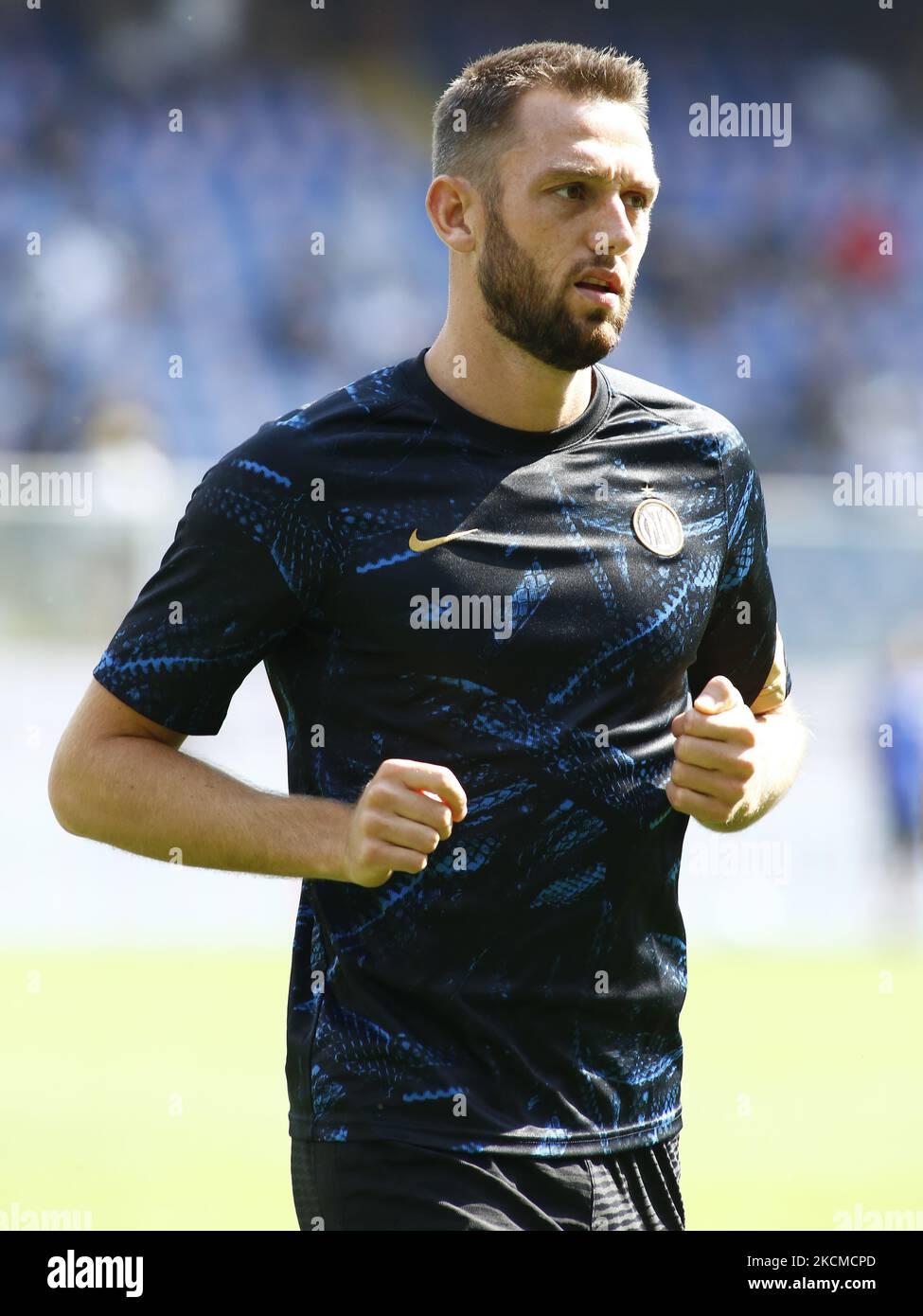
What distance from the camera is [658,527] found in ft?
9.36

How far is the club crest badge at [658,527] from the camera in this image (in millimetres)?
2828

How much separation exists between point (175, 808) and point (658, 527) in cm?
88

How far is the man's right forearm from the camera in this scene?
Answer: 2635mm

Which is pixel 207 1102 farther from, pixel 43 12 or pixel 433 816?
pixel 43 12

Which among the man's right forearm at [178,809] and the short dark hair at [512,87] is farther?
the short dark hair at [512,87]

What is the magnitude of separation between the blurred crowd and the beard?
11.7 metres

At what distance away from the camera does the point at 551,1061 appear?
2.61 meters

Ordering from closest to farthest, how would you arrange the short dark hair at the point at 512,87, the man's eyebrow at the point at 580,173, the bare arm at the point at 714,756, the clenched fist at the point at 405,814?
the clenched fist at the point at 405,814 < the bare arm at the point at 714,756 < the man's eyebrow at the point at 580,173 < the short dark hair at the point at 512,87

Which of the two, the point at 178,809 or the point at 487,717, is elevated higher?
the point at 487,717

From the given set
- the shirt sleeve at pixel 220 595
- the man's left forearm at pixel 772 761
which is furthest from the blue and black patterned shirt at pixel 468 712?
the man's left forearm at pixel 772 761

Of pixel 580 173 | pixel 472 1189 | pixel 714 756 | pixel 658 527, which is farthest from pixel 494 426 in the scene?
pixel 472 1189

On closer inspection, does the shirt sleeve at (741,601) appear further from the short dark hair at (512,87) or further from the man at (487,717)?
the short dark hair at (512,87)

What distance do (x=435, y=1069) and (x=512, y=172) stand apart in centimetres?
143

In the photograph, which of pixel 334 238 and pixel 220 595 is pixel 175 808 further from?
pixel 334 238
